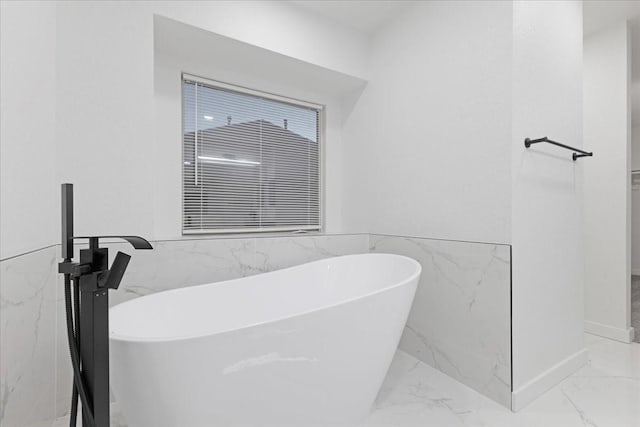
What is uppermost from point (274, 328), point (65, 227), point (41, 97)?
point (41, 97)

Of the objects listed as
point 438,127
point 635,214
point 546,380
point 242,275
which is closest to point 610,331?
point 546,380

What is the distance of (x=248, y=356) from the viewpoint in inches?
40.4

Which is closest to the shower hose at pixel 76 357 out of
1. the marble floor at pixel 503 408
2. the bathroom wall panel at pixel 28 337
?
the bathroom wall panel at pixel 28 337

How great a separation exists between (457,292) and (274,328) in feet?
4.21

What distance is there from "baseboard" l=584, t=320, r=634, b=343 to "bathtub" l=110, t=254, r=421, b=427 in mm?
1960

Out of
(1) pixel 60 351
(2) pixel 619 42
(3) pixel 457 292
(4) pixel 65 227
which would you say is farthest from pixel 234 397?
(2) pixel 619 42

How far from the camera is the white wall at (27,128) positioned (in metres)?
0.95

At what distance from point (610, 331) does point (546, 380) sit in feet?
4.02

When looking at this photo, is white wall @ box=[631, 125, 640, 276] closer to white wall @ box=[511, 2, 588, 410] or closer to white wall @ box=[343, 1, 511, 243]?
white wall @ box=[511, 2, 588, 410]

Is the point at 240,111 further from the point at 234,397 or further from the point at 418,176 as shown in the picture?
the point at 234,397

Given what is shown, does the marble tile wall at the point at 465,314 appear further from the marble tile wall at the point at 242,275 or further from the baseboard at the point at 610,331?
the baseboard at the point at 610,331

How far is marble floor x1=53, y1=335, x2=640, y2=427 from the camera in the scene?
1487 millimetres

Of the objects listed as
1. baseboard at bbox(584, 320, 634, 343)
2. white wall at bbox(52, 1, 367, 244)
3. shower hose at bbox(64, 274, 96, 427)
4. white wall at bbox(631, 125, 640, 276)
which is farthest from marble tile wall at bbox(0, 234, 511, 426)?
white wall at bbox(631, 125, 640, 276)

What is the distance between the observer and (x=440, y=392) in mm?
1754
